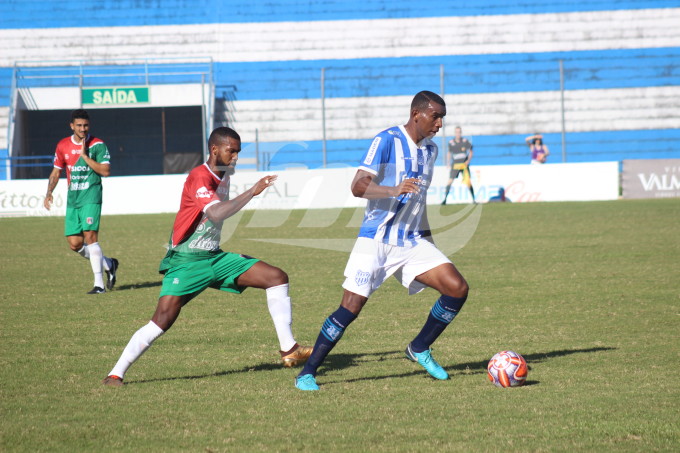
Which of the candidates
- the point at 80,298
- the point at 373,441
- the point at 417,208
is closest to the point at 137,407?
the point at 373,441

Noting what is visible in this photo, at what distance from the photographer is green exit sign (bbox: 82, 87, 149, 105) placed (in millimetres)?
35188

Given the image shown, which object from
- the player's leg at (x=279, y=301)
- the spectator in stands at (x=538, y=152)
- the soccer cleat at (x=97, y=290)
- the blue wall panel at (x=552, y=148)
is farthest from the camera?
the blue wall panel at (x=552, y=148)

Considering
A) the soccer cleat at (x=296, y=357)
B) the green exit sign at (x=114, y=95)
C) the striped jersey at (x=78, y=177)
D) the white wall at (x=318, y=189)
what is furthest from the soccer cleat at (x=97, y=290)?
the green exit sign at (x=114, y=95)

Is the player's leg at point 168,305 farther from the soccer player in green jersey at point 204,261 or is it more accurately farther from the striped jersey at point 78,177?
the striped jersey at point 78,177

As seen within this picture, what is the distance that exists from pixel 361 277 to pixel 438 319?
832mm

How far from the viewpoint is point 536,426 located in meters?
5.25

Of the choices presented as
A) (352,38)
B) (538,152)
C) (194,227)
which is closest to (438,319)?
(194,227)

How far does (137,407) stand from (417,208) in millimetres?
2513

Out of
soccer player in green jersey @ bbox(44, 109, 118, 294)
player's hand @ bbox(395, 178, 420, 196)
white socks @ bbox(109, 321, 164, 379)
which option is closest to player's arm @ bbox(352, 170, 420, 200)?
player's hand @ bbox(395, 178, 420, 196)

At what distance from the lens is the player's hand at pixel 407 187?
600 cm

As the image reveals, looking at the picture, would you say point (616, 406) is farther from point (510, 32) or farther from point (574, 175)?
point (510, 32)

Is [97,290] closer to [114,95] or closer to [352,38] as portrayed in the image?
[114,95]

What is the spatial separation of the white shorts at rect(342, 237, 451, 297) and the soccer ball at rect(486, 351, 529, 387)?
83 cm

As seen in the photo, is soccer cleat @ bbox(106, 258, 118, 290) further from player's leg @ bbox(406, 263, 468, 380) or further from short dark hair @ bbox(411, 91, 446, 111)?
short dark hair @ bbox(411, 91, 446, 111)
